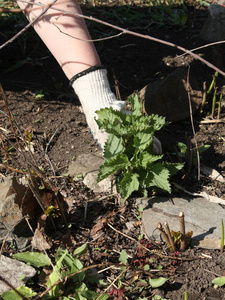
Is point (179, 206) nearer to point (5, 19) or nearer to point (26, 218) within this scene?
point (26, 218)

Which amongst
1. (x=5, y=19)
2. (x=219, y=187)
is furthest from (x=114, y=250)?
(x=5, y=19)

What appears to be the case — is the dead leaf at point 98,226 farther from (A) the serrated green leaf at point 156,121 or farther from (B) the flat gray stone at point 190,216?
(A) the serrated green leaf at point 156,121

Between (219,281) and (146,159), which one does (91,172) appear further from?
(219,281)

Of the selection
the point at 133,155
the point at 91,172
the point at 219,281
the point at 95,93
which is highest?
the point at 95,93

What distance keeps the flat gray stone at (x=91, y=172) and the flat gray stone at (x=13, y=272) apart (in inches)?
24.2

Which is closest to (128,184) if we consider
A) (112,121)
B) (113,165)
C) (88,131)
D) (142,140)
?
(113,165)

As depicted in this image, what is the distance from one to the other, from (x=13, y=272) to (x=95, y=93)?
3.52ft

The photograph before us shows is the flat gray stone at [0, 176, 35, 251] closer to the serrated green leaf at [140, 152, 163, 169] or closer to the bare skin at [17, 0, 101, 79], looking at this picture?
the serrated green leaf at [140, 152, 163, 169]

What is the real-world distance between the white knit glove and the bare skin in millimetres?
44

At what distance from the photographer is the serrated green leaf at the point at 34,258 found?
1.73 metres

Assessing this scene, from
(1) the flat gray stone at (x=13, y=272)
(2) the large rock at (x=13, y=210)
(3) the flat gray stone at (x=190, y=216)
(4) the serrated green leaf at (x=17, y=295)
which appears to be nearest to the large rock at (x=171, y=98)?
(3) the flat gray stone at (x=190, y=216)

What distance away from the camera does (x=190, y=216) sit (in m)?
2.00

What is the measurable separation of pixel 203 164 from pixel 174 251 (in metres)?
0.67

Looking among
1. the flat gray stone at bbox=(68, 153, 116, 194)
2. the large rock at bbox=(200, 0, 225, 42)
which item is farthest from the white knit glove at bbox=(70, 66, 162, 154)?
the large rock at bbox=(200, 0, 225, 42)
